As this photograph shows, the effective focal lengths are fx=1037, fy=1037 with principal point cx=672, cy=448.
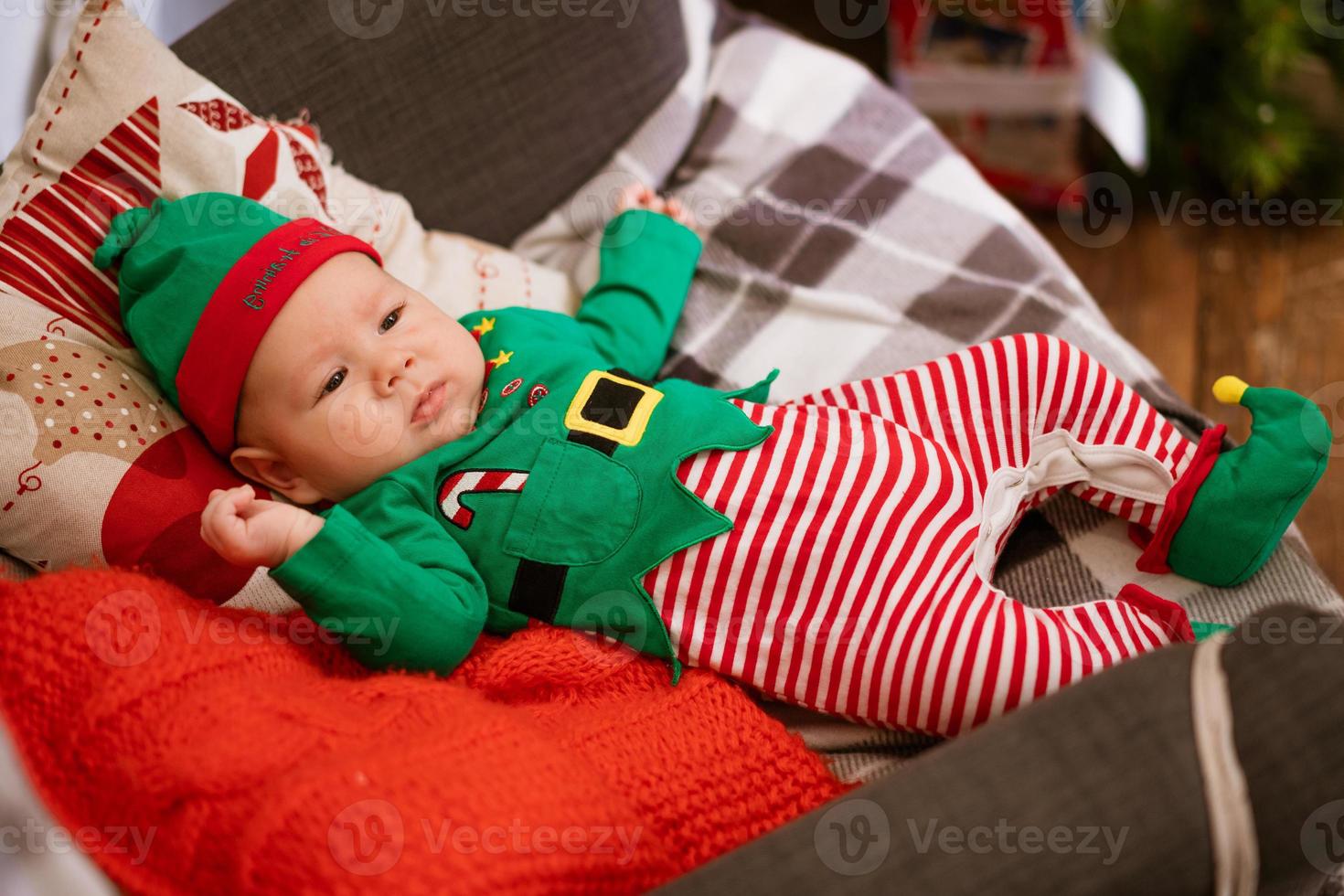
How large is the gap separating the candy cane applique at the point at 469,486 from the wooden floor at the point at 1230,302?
1.26 metres

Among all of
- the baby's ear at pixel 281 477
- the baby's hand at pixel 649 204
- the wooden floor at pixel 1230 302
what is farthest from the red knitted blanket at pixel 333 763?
the wooden floor at pixel 1230 302

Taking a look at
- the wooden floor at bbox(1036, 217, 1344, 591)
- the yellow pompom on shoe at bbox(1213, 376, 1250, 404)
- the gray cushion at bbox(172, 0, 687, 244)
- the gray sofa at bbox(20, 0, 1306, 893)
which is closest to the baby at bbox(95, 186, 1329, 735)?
the yellow pompom on shoe at bbox(1213, 376, 1250, 404)

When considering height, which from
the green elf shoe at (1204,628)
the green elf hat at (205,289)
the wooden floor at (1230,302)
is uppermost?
the green elf hat at (205,289)

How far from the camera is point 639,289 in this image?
129cm

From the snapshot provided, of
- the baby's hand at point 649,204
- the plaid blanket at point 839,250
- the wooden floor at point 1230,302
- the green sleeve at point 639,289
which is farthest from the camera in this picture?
the wooden floor at point 1230,302

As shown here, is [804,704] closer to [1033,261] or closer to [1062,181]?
[1033,261]

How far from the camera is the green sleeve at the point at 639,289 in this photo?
49.7 inches

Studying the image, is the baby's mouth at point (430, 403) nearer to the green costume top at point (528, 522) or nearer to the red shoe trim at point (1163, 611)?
the green costume top at point (528, 522)

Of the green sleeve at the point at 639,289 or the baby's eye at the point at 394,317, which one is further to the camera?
the green sleeve at the point at 639,289

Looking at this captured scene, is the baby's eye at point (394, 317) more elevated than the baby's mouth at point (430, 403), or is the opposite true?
the baby's eye at point (394, 317)

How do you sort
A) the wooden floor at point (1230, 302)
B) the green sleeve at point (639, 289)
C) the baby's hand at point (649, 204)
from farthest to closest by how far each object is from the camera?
the wooden floor at point (1230, 302), the baby's hand at point (649, 204), the green sleeve at point (639, 289)

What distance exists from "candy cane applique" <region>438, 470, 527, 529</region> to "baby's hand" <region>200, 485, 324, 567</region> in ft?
0.46

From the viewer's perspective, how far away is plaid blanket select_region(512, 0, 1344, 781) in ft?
3.81

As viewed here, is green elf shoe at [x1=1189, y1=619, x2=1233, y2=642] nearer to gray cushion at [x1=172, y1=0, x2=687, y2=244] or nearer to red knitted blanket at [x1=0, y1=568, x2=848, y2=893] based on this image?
red knitted blanket at [x1=0, y1=568, x2=848, y2=893]
